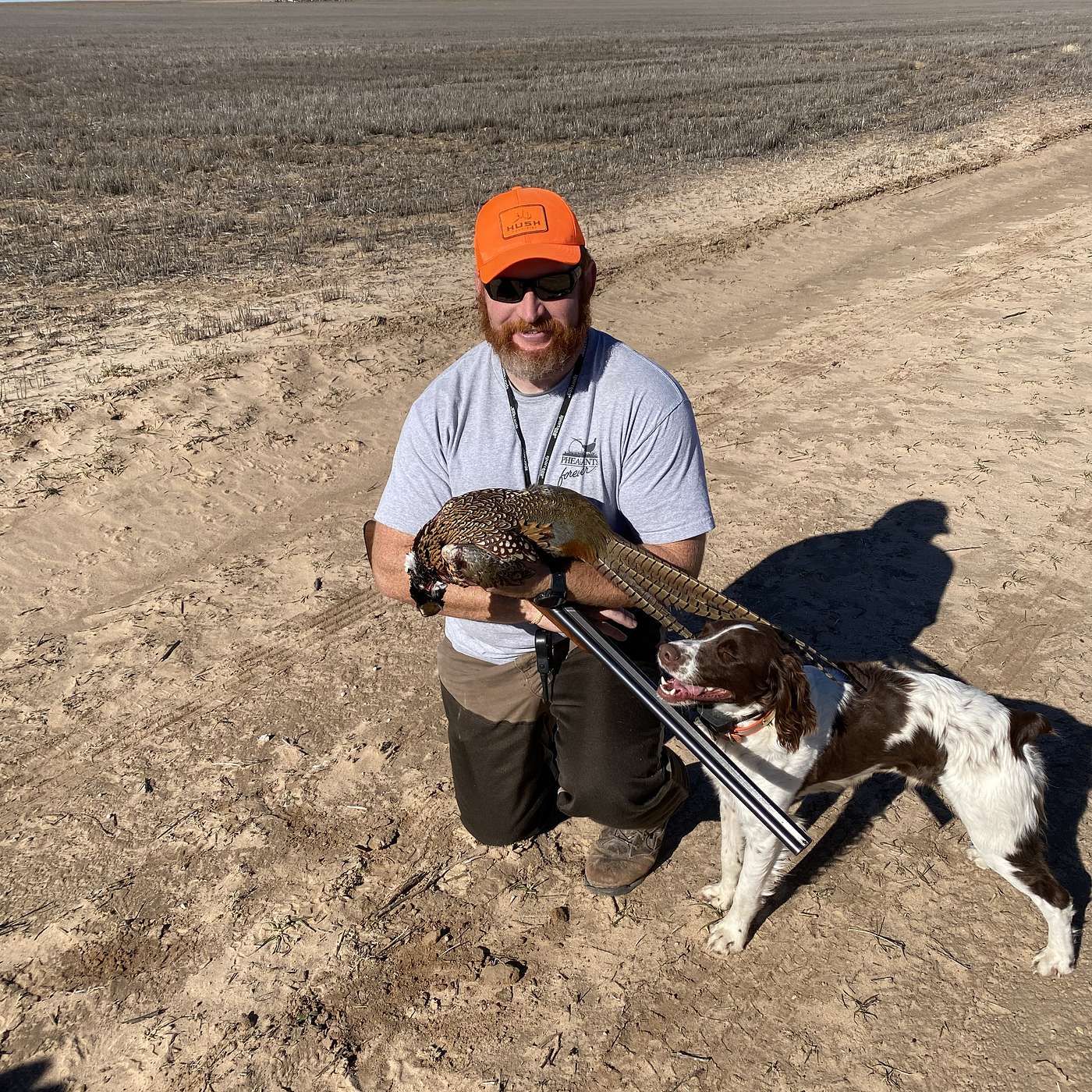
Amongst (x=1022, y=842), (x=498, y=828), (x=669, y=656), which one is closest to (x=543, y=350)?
(x=669, y=656)

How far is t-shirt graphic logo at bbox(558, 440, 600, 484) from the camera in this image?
3824 mm

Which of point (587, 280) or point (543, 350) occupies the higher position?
point (587, 280)

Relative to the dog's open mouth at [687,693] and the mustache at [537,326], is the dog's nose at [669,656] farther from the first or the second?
the mustache at [537,326]

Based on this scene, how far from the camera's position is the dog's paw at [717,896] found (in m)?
3.99

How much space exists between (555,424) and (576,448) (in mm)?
136

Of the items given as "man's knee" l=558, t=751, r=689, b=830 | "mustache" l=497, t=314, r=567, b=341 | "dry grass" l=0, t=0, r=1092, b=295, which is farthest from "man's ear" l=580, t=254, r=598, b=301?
"dry grass" l=0, t=0, r=1092, b=295

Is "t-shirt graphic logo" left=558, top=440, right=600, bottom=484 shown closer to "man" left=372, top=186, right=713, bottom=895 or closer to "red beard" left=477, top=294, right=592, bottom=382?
"man" left=372, top=186, right=713, bottom=895

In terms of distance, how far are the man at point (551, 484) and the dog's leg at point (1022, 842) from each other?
3.91 ft

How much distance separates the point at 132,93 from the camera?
31.0 metres

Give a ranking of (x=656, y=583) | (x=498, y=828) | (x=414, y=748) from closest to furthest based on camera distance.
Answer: (x=656, y=583), (x=498, y=828), (x=414, y=748)

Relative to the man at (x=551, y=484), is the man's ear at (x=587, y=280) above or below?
above

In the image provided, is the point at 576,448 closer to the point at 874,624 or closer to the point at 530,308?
the point at 530,308

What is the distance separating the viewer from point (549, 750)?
14.0ft

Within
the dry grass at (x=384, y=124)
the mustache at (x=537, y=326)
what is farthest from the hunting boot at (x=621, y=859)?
the dry grass at (x=384, y=124)
